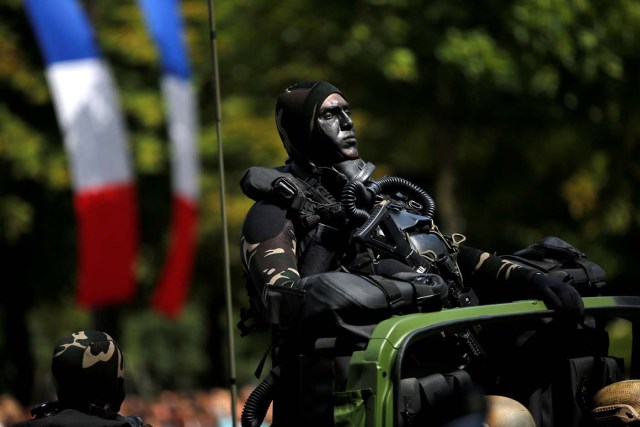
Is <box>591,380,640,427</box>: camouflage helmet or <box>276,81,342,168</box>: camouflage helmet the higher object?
<box>276,81,342,168</box>: camouflage helmet

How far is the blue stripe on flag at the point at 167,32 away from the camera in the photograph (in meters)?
13.9

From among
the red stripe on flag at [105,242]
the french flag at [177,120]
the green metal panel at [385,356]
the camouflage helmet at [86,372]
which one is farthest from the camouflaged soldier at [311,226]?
the red stripe on flag at [105,242]

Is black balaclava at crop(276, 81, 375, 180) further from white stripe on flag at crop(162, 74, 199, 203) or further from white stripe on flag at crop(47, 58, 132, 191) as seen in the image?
white stripe on flag at crop(47, 58, 132, 191)

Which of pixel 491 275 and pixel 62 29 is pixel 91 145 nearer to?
pixel 62 29

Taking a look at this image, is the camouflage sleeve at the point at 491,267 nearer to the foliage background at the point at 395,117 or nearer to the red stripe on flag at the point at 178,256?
the foliage background at the point at 395,117

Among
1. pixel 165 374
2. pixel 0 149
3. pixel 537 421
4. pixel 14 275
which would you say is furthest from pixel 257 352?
pixel 537 421

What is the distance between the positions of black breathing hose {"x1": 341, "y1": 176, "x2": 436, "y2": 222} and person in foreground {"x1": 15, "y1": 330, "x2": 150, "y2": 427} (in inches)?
38.2

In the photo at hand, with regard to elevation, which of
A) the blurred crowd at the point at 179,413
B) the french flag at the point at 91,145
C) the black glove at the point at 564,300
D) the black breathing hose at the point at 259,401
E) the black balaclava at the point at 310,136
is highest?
the black balaclava at the point at 310,136

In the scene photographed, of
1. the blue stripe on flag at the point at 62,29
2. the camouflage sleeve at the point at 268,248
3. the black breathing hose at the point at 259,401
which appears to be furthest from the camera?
the blue stripe on flag at the point at 62,29

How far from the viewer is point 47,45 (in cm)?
1409

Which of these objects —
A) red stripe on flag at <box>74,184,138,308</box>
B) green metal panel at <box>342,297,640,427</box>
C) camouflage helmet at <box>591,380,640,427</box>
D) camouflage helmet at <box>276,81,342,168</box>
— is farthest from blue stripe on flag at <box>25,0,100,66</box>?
green metal panel at <box>342,297,640,427</box>

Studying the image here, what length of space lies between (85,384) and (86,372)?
40mm

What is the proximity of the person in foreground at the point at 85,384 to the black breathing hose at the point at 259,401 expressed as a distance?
371 mm

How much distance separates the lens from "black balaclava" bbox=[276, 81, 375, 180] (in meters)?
5.26
